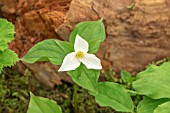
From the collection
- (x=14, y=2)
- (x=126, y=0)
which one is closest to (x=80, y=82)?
(x=126, y=0)

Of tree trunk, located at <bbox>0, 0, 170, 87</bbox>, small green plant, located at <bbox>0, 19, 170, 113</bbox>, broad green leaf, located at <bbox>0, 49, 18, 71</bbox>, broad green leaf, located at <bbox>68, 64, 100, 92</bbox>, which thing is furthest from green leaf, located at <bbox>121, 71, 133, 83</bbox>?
broad green leaf, located at <bbox>0, 49, 18, 71</bbox>

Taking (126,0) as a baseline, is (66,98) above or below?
below

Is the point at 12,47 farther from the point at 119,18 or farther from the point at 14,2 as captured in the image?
the point at 119,18

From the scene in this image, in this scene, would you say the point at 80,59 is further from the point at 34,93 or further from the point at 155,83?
the point at 34,93

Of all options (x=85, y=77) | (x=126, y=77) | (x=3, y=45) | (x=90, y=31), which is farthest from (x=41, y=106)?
(x=126, y=77)

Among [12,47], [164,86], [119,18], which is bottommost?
[164,86]

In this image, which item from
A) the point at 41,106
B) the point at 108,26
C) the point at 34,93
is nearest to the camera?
the point at 41,106
